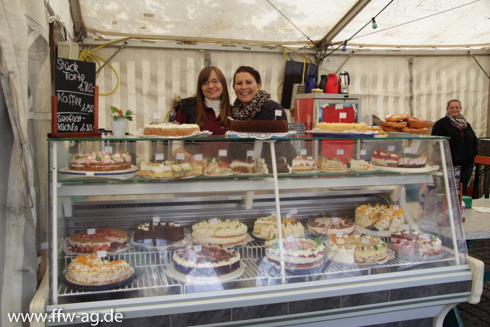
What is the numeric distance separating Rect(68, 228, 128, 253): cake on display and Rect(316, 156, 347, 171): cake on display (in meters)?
1.73

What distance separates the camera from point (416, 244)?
2.94m

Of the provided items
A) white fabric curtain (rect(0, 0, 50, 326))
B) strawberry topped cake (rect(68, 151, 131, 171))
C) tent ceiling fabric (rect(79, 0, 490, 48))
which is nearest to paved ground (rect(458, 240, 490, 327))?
strawberry topped cake (rect(68, 151, 131, 171))

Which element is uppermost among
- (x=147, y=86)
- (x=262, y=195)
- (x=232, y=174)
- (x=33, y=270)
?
(x=147, y=86)

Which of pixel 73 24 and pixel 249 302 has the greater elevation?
pixel 73 24

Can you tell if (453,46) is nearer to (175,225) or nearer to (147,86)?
(147,86)

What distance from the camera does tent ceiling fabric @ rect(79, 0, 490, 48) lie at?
5.93 meters

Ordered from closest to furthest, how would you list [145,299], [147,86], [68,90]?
[145,299] → [68,90] → [147,86]

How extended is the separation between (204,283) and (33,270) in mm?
1130

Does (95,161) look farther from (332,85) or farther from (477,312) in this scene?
(332,85)

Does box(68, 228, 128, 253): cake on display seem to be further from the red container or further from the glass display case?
the red container

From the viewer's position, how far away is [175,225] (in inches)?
113

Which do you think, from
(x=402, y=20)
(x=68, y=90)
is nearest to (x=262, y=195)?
(x=68, y=90)

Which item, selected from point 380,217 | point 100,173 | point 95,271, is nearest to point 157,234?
point 95,271

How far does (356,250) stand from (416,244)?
0.57 metres
